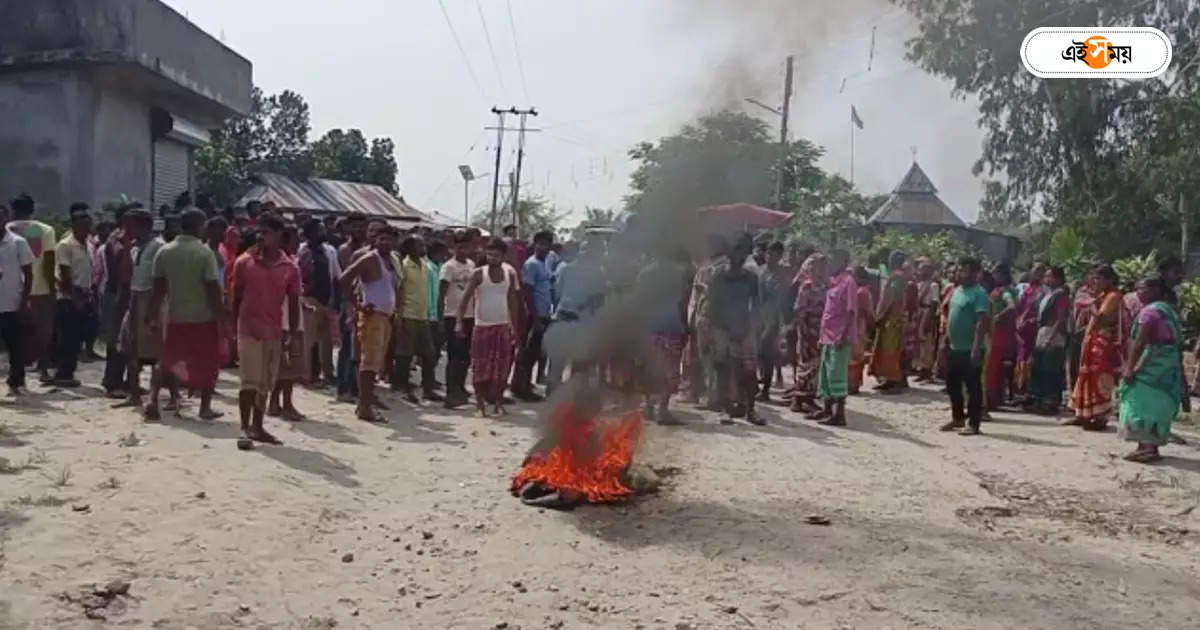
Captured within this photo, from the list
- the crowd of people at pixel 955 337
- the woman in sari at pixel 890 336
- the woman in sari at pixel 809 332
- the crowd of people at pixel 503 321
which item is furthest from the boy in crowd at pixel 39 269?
the woman in sari at pixel 890 336

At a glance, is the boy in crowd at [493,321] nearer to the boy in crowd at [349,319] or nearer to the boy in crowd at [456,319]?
the boy in crowd at [456,319]

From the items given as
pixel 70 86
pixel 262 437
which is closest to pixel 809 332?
pixel 262 437

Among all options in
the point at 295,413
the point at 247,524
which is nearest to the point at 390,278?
the point at 295,413

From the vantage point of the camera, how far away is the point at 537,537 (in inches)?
249

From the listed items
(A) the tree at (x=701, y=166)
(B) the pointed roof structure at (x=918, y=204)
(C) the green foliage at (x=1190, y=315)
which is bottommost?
(C) the green foliage at (x=1190, y=315)

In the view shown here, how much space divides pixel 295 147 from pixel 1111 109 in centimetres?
3763

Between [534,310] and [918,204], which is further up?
[918,204]

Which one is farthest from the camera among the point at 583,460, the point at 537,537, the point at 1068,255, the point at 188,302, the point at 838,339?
the point at 1068,255

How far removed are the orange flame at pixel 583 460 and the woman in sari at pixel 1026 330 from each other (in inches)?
302

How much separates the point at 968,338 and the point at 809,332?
5.81ft

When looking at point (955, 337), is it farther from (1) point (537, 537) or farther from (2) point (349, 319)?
(1) point (537, 537)

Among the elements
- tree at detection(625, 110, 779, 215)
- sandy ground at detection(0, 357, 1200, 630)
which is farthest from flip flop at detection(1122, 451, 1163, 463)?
tree at detection(625, 110, 779, 215)

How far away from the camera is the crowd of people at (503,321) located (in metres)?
8.33

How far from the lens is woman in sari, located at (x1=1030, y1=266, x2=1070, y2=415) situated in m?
12.7
